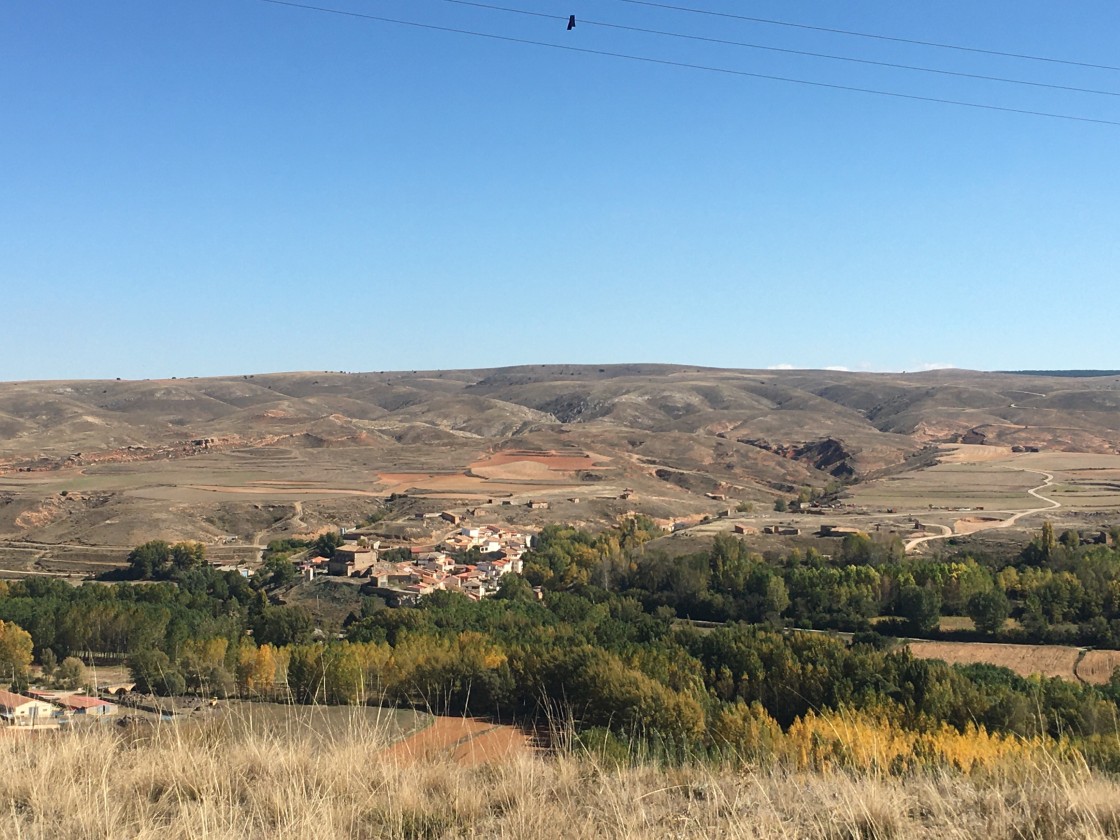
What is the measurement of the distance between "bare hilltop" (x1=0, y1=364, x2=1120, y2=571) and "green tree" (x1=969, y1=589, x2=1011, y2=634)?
91.3 ft

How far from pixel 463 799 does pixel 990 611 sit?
36633 millimetres

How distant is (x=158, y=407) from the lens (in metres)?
172

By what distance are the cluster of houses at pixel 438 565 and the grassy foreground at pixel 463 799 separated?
38.1 metres

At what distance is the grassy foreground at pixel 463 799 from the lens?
4270 mm

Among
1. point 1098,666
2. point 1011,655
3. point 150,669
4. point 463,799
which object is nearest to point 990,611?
point 1011,655

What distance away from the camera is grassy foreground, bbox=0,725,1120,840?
427 cm

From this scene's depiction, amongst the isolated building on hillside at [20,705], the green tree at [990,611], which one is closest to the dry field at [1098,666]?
the green tree at [990,611]

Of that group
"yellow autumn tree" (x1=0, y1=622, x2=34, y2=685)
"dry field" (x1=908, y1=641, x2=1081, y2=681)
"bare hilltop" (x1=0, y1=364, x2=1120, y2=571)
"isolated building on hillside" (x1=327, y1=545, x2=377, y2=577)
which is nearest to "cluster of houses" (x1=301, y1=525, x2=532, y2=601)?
"isolated building on hillside" (x1=327, y1=545, x2=377, y2=577)

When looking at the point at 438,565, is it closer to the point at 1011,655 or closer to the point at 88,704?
the point at 1011,655

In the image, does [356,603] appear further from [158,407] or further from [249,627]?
[158,407]

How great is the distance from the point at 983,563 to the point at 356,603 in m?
Result: 29.8

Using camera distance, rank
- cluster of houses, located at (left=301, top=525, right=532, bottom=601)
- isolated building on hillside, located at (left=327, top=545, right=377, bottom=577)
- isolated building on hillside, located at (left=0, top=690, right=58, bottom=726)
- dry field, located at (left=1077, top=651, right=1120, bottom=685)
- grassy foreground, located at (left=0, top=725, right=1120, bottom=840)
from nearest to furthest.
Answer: grassy foreground, located at (left=0, top=725, right=1120, bottom=840), isolated building on hillside, located at (left=0, top=690, right=58, bottom=726), dry field, located at (left=1077, top=651, right=1120, bottom=685), cluster of houses, located at (left=301, top=525, right=532, bottom=601), isolated building on hillside, located at (left=327, top=545, right=377, bottom=577)

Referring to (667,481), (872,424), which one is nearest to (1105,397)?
(872,424)

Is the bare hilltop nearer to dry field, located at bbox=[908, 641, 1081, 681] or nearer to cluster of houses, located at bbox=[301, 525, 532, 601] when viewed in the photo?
cluster of houses, located at bbox=[301, 525, 532, 601]
